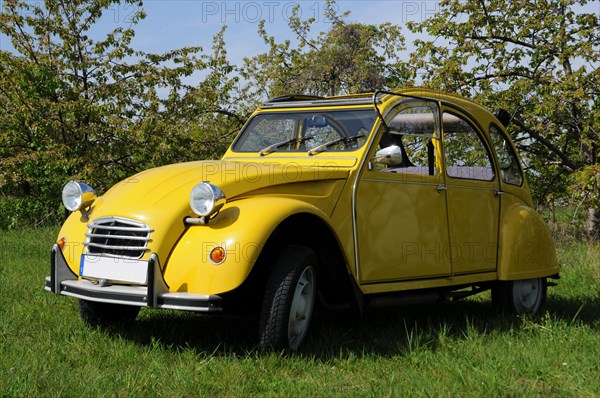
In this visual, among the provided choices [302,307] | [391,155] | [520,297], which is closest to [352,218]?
[391,155]

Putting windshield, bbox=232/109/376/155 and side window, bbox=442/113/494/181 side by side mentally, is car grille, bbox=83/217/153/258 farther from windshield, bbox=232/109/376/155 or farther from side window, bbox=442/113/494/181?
side window, bbox=442/113/494/181

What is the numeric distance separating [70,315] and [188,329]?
41.3 inches

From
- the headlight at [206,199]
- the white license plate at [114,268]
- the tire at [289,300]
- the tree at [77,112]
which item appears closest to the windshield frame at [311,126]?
the tire at [289,300]

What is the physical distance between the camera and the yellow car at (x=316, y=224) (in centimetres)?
453

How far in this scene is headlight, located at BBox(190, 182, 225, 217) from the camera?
178 inches

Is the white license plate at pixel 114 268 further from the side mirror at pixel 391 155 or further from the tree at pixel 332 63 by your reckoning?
the tree at pixel 332 63

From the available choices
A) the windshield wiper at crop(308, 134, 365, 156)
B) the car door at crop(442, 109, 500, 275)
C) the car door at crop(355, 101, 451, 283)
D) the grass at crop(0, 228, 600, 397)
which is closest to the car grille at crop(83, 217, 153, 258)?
the grass at crop(0, 228, 600, 397)

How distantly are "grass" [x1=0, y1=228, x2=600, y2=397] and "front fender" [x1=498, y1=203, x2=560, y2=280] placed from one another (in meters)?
0.51

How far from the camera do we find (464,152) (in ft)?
22.9

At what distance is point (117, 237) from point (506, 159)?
4.11m

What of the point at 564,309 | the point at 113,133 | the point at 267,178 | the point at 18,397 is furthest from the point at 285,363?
the point at 113,133

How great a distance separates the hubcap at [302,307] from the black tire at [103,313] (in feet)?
4.86

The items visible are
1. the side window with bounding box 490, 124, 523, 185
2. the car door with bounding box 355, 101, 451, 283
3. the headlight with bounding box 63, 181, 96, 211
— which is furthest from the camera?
the side window with bounding box 490, 124, 523, 185

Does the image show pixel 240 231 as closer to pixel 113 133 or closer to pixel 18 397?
pixel 18 397
